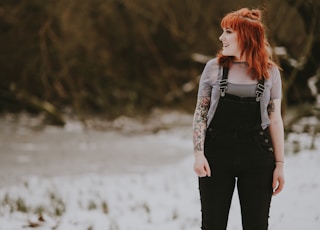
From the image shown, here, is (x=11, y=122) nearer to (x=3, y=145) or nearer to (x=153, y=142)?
A: (x=3, y=145)

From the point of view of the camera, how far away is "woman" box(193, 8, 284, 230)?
Answer: 223 centimetres

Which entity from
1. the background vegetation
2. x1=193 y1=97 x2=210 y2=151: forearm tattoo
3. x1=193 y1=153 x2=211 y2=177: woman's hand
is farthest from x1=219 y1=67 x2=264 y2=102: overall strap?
the background vegetation

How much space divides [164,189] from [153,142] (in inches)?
151

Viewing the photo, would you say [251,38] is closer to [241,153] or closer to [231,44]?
[231,44]

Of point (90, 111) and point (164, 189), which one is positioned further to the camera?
point (90, 111)

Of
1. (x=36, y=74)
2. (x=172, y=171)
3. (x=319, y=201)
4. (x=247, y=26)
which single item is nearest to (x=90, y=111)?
(x=36, y=74)

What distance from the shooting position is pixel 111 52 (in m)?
12.6

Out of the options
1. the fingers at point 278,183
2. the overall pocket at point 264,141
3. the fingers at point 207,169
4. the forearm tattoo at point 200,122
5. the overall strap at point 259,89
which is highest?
the overall strap at point 259,89

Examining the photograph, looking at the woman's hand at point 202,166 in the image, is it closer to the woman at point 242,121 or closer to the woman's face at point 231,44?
the woman at point 242,121

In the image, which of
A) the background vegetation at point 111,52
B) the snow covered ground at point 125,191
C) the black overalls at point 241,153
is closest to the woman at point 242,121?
the black overalls at point 241,153

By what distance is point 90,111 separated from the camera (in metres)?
12.8

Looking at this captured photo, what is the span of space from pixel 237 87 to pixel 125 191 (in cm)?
368

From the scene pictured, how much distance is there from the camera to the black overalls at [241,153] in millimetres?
2227

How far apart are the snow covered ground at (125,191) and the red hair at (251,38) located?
1994mm
